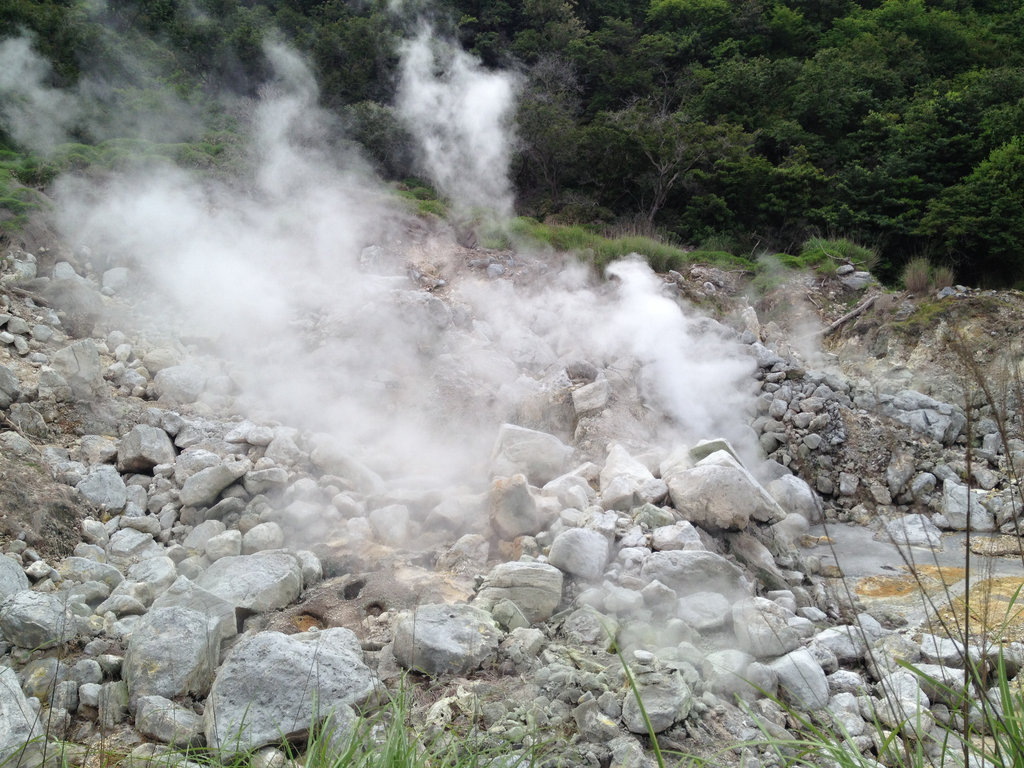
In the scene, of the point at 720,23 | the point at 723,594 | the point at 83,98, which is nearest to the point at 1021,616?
the point at 723,594

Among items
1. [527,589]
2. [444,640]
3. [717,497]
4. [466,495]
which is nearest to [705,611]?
[527,589]

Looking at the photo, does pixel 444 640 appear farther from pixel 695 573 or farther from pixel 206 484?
pixel 206 484

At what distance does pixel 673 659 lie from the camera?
293cm

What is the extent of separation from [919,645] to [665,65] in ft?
49.5

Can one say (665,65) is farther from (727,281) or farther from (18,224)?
(18,224)

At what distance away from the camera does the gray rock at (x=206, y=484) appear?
4.18 metres

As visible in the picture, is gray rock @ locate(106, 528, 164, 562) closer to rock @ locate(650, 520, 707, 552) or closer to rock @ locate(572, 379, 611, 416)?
rock @ locate(650, 520, 707, 552)

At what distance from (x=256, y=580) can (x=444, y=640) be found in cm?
102

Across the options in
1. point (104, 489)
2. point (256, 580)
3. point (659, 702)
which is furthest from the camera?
point (104, 489)

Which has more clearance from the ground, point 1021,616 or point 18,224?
point 18,224

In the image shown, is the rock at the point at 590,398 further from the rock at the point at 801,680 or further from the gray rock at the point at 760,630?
the rock at the point at 801,680

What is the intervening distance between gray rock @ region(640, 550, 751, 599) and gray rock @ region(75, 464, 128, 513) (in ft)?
9.82

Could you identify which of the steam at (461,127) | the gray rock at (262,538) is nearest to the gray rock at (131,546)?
the gray rock at (262,538)

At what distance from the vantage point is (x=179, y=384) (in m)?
5.43
